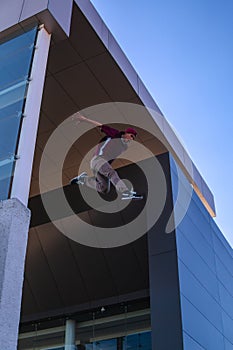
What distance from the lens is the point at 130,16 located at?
13.5 meters

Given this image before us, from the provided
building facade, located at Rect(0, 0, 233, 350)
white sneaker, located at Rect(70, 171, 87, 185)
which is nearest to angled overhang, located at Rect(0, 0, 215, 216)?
building facade, located at Rect(0, 0, 233, 350)

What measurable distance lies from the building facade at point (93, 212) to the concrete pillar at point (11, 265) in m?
0.02

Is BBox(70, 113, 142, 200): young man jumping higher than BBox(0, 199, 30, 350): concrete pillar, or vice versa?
BBox(70, 113, 142, 200): young man jumping

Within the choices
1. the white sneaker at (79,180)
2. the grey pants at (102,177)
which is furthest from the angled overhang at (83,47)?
the white sneaker at (79,180)

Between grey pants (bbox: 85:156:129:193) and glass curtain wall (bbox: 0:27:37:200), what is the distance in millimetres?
2121

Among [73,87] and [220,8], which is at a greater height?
[220,8]

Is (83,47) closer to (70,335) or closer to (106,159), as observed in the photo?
(106,159)

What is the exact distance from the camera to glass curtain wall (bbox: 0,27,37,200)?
529 cm

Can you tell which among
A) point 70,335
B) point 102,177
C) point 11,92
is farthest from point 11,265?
point 70,335

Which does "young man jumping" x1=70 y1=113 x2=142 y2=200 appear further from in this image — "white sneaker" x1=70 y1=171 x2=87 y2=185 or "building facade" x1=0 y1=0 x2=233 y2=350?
"building facade" x1=0 y1=0 x2=233 y2=350

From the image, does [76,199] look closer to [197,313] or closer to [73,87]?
[73,87]

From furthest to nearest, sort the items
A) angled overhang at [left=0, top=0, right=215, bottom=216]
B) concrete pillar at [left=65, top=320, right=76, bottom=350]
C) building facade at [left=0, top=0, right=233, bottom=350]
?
concrete pillar at [left=65, top=320, right=76, bottom=350] → angled overhang at [left=0, top=0, right=215, bottom=216] → building facade at [left=0, top=0, right=233, bottom=350]

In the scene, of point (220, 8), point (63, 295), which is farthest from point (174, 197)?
point (220, 8)

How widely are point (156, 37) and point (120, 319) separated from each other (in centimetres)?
811
